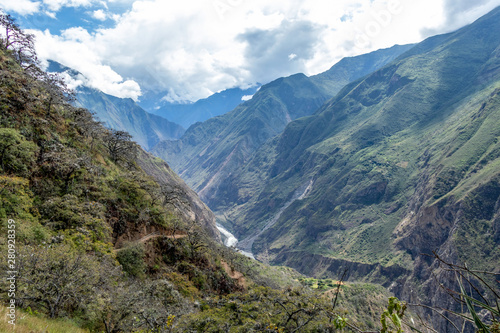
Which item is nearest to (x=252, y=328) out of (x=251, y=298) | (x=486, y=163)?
(x=251, y=298)

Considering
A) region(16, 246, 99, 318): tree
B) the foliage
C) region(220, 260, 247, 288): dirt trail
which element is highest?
region(16, 246, 99, 318): tree

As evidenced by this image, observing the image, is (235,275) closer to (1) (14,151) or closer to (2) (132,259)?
(2) (132,259)

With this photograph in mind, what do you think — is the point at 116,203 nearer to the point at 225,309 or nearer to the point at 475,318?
the point at 225,309

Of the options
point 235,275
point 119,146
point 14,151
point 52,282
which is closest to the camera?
point 52,282

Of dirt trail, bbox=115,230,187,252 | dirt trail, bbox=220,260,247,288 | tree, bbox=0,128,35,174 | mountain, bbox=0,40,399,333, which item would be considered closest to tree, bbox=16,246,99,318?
mountain, bbox=0,40,399,333

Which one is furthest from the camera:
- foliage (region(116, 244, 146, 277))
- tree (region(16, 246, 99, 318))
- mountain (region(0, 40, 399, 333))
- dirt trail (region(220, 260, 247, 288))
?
dirt trail (region(220, 260, 247, 288))

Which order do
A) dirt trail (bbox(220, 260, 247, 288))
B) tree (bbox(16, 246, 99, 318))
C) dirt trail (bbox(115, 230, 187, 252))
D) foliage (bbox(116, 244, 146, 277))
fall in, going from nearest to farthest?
tree (bbox(16, 246, 99, 318)), foliage (bbox(116, 244, 146, 277)), dirt trail (bbox(115, 230, 187, 252)), dirt trail (bbox(220, 260, 247, 288))

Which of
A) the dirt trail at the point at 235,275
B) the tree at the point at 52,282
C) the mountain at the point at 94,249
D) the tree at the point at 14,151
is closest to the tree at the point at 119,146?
the mountain at the point at 94,249

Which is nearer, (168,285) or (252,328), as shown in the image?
(252,328)

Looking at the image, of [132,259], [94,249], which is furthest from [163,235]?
[94,249]

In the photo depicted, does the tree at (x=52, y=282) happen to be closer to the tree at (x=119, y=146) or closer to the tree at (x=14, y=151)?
the tree at (x=14, y=151)

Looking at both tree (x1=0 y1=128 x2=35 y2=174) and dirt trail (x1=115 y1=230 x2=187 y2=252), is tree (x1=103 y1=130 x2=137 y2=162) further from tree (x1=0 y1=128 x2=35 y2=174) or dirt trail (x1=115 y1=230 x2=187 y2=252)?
tree (x1=0 y1=128 x2=35 y2=174)

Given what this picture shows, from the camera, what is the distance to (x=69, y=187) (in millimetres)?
27734

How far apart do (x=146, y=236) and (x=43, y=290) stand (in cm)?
1933
